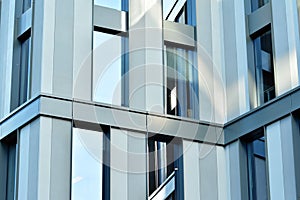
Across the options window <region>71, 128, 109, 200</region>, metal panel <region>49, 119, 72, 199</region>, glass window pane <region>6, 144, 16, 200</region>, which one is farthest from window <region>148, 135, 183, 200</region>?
glass window pane <region>6, 144, 16, 200</region>

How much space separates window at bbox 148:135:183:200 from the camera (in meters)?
15.9

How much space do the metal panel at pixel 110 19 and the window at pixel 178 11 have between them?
1049 mm

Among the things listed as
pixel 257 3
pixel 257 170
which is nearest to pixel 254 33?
pixel 257 3

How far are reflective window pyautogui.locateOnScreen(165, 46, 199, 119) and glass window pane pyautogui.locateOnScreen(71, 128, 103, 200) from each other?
1808mm

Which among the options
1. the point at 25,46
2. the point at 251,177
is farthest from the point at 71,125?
the point at 251,177

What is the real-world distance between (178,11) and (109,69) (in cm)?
232

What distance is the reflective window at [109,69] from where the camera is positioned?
1602cm

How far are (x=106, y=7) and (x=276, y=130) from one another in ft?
13.7

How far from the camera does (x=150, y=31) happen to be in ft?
55.0

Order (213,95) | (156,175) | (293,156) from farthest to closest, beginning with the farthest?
(213,95) < (156,175) < (293,156)

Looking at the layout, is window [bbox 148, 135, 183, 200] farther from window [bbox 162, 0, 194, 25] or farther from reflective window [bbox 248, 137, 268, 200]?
window [bbox 162, 0, 194, 25]

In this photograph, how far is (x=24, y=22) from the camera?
1692 centimetres

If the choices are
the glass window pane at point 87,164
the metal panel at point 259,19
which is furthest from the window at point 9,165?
the metal panel at point 259,19

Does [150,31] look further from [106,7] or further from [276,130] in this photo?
[276,130]
